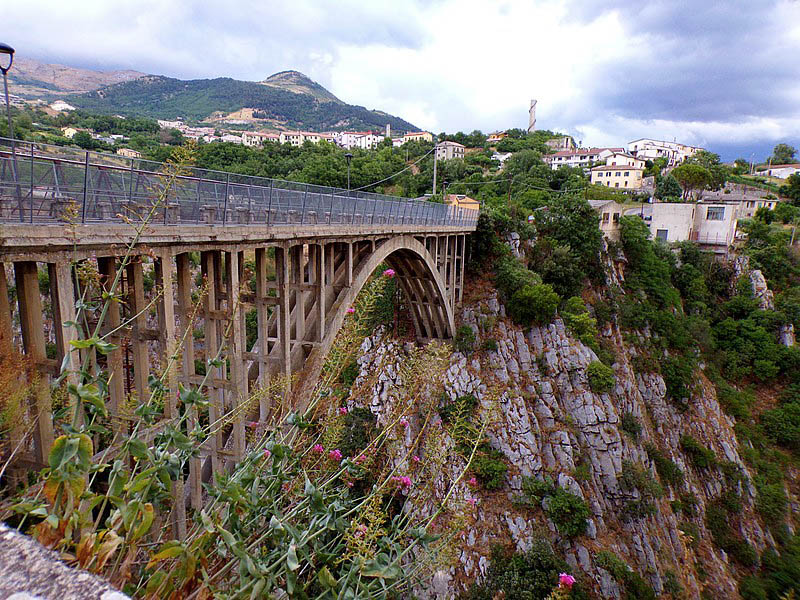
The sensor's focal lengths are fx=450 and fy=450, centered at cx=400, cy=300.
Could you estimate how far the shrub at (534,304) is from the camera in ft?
71.7

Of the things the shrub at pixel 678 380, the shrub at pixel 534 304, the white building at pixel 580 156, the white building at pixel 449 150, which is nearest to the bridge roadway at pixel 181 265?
the shrub at pixel 534 304

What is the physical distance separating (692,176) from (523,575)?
4598cm

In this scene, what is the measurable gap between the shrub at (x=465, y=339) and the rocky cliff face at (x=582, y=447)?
0.40 metres

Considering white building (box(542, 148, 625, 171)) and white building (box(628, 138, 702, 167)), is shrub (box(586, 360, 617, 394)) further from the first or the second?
white building (box(628, 138, 702, 167))

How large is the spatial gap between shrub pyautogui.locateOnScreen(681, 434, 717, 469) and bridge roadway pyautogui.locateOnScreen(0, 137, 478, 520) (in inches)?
803

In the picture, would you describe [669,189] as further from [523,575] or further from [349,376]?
[523,575]

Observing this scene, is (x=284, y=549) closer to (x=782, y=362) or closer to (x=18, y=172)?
(x=18, y=172)

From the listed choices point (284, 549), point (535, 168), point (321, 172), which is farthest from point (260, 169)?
point (284, 549)

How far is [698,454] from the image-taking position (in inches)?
902

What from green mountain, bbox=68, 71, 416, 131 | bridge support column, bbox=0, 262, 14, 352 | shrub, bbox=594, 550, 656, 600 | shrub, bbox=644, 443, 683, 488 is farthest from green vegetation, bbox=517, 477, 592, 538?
green mountain, bbox=68, 71, 416, 131

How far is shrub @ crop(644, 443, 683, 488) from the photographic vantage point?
21.1m

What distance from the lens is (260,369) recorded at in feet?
24.6

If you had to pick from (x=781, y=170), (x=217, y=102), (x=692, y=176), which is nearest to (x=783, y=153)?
(x=781, y=170)

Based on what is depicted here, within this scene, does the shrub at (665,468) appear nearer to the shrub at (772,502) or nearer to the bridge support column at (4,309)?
the shrub at (772,502)
